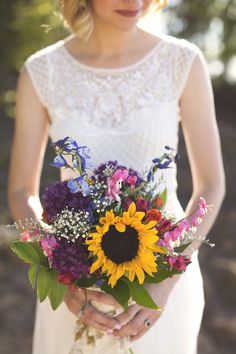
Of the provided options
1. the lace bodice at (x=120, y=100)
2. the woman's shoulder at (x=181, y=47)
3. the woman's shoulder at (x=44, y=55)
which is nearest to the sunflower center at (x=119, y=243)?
the lace bodice at (x=120, y=100)

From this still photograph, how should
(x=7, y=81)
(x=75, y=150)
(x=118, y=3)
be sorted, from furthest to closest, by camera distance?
(x=7, y=81), (x=118, y=3), (x=75, y=150)

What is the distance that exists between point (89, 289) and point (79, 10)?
132cm

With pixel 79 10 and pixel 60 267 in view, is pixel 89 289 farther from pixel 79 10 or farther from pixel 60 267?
pixel 79 10

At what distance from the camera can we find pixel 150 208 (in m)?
2.31

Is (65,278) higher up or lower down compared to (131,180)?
lower down

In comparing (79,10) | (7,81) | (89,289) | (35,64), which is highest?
(79,10)

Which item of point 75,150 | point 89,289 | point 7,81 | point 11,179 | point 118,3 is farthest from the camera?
point 7,81

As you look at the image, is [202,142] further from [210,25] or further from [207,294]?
[210,25]

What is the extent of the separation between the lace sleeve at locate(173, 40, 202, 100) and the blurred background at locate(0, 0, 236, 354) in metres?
0.28

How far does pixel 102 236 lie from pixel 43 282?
0.29m

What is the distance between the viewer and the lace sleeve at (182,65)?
9.92 ft

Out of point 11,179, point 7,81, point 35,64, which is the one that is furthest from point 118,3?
point 7,81

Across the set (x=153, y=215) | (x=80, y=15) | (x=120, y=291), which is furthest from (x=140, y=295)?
(x=80, y=15)

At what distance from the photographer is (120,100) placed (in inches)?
123
